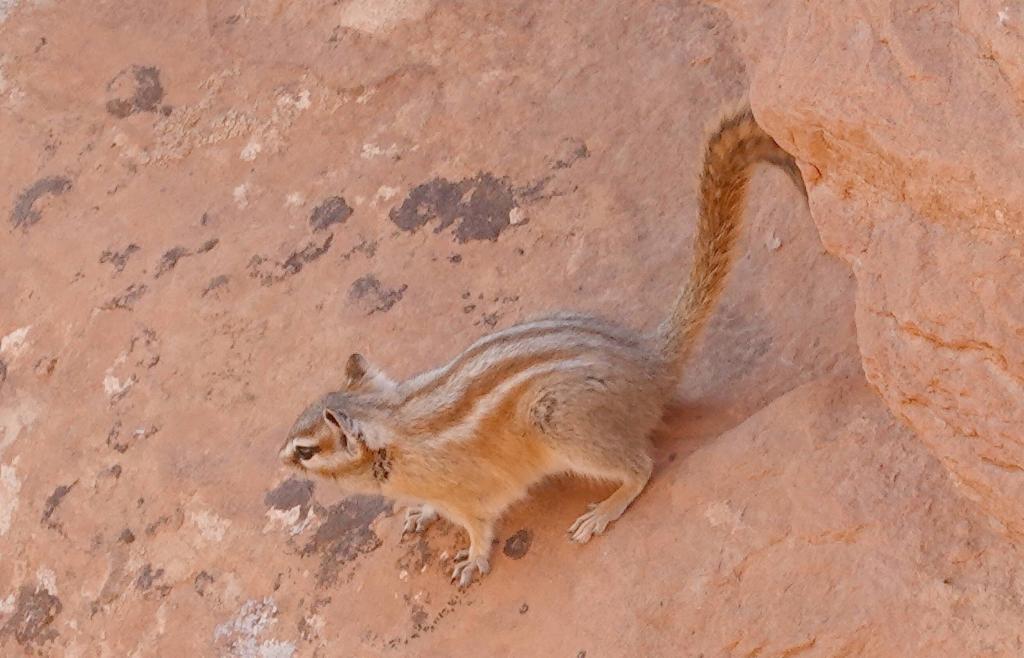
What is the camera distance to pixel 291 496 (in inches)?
191

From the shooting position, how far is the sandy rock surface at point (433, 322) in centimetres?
331

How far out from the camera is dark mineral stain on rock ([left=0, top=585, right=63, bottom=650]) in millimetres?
5004

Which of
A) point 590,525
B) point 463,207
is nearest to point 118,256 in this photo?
point 463,207

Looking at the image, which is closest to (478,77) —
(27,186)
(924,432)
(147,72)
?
(147,72)

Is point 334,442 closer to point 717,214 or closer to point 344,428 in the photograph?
point 344,428

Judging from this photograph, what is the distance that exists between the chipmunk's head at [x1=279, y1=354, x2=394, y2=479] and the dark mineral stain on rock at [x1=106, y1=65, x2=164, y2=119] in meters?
2.98

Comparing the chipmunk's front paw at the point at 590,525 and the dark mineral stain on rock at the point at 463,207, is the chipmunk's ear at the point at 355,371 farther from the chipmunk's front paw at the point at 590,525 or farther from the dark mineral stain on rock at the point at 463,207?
the dark mineral stain on rock at the point at 463,207

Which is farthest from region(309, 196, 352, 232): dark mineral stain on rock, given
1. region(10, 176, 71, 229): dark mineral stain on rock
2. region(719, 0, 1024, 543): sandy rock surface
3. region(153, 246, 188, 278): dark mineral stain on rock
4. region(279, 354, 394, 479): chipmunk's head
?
region(719, 0, 1024, 543): sandy rock surface

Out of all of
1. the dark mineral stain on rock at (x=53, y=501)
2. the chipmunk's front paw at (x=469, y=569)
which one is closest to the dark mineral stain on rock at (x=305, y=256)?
the dark mineral stain on rock at (x=53, y=501)

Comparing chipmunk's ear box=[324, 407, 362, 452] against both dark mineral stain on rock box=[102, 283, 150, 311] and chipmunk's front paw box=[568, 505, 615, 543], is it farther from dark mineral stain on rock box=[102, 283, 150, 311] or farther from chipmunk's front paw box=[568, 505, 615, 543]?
dark mineral stain on rock box=[102, 283, 150, 311]

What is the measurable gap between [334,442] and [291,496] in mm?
672

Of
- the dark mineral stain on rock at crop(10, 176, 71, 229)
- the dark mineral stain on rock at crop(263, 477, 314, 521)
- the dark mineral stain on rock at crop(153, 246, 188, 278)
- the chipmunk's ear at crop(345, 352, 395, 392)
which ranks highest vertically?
the dark mineral stain on rock at crop(10, 176, 71, 229)

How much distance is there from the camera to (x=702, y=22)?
5934mm

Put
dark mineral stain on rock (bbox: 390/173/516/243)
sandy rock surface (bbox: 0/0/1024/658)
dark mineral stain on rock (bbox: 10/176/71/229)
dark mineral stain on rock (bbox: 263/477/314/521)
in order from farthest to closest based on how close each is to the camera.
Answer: dark mineral stain on rock (bbox: 10/176/71/229) < dark mineral stain on rock (bbox: 390/173/516/243) < dark mineral stain on rock (bbox: 263/477/314/521) < sandy rock surface (bbox: 0/0/1024/658)
